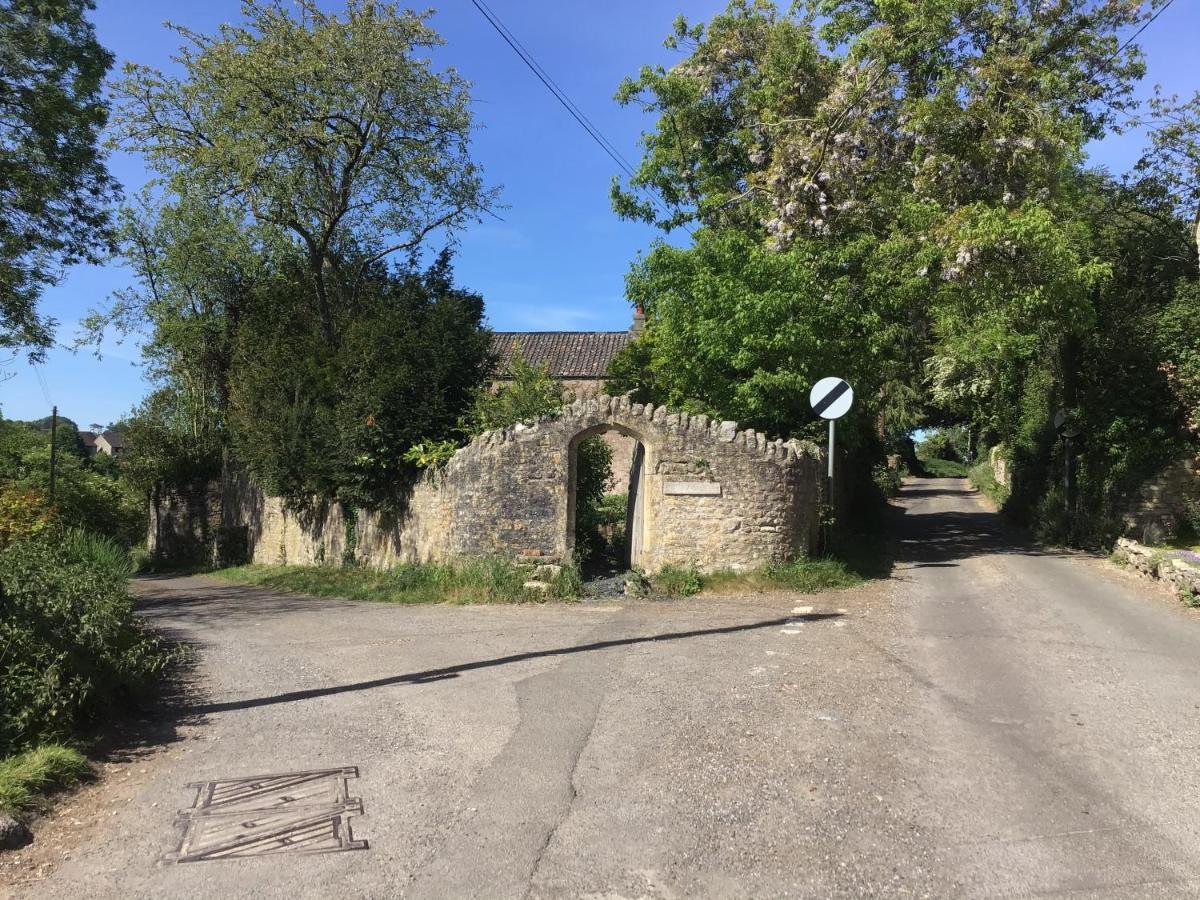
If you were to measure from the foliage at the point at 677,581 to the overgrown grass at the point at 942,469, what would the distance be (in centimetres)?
5533

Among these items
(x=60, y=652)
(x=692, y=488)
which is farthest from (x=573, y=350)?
(x=60, y=652)

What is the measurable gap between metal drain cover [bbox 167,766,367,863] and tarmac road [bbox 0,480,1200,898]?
0.09 metres

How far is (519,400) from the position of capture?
13.9m

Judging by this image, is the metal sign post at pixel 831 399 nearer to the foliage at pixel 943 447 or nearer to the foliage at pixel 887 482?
the foliage at pixel 887 482

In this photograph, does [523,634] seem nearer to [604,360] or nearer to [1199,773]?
[1199,773]

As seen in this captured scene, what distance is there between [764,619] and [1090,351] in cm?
1397

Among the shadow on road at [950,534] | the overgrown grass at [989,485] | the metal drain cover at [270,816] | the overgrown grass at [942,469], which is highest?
the overgrown grass at [942,469]

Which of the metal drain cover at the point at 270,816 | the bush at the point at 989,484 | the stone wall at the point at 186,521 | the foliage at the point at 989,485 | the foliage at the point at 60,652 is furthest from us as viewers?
the bush at the point at 989,484

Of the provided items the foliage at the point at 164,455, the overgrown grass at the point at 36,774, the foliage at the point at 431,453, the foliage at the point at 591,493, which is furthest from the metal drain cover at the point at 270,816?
the foliage at the point at 164,455

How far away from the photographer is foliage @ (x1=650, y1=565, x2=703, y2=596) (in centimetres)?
1166

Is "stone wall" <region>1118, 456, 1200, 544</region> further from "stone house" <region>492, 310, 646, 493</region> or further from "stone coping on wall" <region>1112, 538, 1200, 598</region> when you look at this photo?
"stone house" <region>492, 310, 646, 493</region>

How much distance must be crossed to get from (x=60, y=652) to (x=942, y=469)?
6493 cm

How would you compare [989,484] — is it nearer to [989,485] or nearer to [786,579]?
[989,485]

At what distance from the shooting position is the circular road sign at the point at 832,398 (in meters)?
11.7
